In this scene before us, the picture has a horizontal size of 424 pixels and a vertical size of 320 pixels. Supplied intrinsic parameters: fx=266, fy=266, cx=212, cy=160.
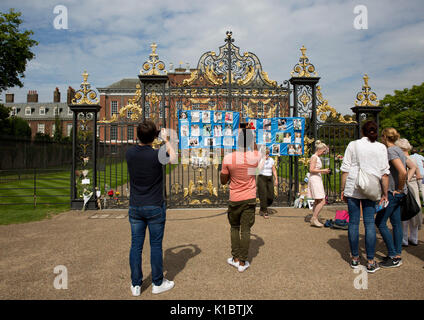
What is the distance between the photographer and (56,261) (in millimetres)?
4453

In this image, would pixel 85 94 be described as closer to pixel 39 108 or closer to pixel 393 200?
pixel 393 200

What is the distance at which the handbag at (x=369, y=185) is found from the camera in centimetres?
367

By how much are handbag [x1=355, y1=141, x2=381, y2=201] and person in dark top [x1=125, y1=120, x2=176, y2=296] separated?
8.55ft

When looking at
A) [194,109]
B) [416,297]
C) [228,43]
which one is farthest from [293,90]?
[416,297]

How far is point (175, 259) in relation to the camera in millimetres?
4484

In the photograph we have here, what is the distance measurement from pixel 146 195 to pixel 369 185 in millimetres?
2998

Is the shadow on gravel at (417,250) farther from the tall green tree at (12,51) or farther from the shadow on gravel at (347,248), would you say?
the tall green tree at (12,51)

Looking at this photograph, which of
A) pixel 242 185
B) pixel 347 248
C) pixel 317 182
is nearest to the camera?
pixel 242 185

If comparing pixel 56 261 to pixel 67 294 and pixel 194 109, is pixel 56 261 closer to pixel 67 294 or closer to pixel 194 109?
pixel 67 294

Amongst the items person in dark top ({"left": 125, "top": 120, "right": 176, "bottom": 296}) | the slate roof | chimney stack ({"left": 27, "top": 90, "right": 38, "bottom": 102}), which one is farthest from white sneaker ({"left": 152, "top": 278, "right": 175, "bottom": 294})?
chimney stack ({"left": 27, "top": 90, "right": 38, "bottom": 102})

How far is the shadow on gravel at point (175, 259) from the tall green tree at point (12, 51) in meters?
24.2

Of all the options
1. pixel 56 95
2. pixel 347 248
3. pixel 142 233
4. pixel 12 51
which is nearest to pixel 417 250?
pixel 347 248

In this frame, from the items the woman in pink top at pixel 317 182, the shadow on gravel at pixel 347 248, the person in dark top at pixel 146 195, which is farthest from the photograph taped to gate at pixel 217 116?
the person in dark top at pixel 146 195

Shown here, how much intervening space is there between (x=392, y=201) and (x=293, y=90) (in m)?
5.85
